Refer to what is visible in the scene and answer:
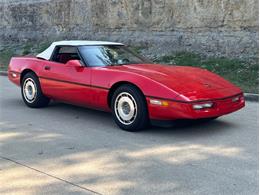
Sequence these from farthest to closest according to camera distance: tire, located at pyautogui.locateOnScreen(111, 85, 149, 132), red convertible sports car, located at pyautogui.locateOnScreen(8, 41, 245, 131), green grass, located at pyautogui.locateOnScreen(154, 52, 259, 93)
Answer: green grass, located at pyautogui.locateOnScreen(154, 52, 259, 93)
tire, located at pyautogui.locateOnScreen(111, 85, 149, 132)
red convertible sports car, located at pyautogui.locateOnScreen(8, 41, 245, 131)

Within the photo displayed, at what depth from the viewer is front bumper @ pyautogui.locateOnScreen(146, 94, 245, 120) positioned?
5.81 meters

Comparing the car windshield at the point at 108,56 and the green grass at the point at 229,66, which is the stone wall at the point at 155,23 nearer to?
the green grass at the point at 229,66

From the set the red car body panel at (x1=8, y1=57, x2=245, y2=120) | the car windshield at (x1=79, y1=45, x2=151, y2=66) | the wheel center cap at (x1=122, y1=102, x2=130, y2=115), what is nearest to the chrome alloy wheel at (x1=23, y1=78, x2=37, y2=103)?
the red car body panel at (x1=8, y1=57, x2=245, y2=120)

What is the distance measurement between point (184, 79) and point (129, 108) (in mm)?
894

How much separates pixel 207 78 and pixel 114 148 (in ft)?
6.69

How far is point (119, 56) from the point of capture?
7398 millimetres

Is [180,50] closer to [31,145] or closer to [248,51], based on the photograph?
[248,51]

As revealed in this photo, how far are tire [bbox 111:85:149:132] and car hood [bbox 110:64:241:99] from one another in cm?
33

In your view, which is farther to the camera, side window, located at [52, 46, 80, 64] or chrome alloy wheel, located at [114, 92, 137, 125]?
side window, located at [52, 46, 80, 64]

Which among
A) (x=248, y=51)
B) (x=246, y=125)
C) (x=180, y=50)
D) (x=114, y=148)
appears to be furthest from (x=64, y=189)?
(x=180, y=50)

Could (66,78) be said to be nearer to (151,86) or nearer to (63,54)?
(63,54)

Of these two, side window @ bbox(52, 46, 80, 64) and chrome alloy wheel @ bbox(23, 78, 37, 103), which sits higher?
side window @ bbox(52, 46, 80, 64)

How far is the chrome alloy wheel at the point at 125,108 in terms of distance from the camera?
6.29 meters

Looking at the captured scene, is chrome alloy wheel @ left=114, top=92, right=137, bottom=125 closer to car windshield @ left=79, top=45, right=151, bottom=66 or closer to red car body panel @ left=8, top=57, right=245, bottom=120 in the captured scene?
red car body panel @ left=8, top=57, right=245, bottom=120
